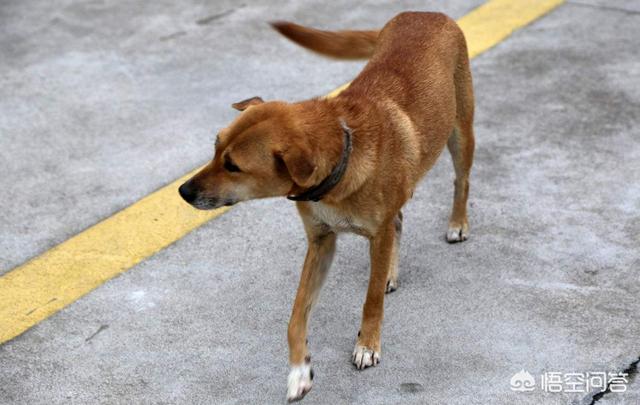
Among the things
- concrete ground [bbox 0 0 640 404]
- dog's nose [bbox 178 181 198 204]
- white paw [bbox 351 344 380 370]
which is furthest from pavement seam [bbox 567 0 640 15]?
dog's nose [bbox 178 181 198 204]

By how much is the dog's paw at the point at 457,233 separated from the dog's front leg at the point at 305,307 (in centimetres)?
93

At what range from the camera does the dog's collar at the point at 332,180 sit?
372 cm

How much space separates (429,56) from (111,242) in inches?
69.7

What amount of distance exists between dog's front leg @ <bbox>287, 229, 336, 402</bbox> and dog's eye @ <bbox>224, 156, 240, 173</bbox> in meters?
0.54

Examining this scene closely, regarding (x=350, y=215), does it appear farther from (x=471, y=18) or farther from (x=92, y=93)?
(x=471, y=18)

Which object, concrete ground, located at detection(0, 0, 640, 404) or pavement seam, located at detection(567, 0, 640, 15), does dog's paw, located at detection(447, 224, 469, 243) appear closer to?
concrete ground, located at detection(0, 0, 640, 404)

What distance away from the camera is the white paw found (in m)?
4.09

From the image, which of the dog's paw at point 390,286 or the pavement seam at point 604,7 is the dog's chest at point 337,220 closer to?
the dog's paw at point 390,286

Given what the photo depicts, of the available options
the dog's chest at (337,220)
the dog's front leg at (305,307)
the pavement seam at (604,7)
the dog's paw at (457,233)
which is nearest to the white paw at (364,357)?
the dog's front leg at (305,307)

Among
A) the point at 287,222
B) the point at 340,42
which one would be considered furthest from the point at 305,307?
the point at 340,42

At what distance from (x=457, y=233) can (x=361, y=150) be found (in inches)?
49.3

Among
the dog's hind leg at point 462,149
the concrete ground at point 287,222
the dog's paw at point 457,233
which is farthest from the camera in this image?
the dog's paw at point 457,233

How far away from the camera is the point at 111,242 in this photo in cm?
502

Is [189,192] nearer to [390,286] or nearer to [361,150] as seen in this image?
[361,150]
